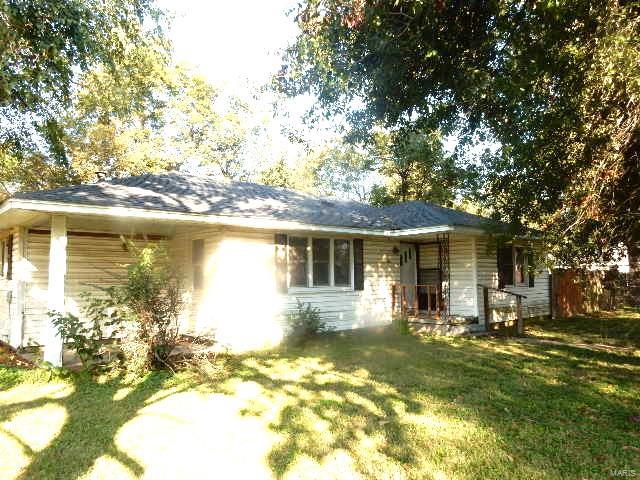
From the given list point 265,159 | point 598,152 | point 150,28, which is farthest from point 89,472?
point 265,159

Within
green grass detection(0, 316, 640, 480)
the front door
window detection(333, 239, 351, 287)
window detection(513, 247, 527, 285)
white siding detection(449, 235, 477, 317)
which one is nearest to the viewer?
green grass detection(0, 316, 640, 480)

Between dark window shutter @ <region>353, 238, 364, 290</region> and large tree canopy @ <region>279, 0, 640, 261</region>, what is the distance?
3464mm

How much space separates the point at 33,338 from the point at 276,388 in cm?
625

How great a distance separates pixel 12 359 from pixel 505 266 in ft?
41.2

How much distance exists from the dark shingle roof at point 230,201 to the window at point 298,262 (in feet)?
2.18

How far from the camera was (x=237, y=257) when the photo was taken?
30.4 feet

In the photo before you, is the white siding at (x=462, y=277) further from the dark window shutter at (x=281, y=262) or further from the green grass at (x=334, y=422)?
the dark window shutter at (x=281, y=262)

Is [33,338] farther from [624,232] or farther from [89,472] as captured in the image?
[624,232]

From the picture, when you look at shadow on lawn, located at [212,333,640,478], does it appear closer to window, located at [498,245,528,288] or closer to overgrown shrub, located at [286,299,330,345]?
overgrown shrub, located at [286,299,330,345]

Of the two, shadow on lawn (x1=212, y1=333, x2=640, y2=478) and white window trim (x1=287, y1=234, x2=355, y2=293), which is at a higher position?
white window trim (x1=287, y1=234, x2=355, y2=293)

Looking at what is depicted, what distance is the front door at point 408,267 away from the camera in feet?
43.1

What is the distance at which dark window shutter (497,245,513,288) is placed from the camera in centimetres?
1298

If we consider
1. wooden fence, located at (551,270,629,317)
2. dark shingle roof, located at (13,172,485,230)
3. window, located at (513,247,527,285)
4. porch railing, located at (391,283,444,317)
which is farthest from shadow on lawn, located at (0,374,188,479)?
wooden fence, located at (551,270,629,317)

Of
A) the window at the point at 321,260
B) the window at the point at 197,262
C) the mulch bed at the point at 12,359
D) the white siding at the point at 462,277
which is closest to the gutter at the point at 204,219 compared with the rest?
the window at the point at 321,260
